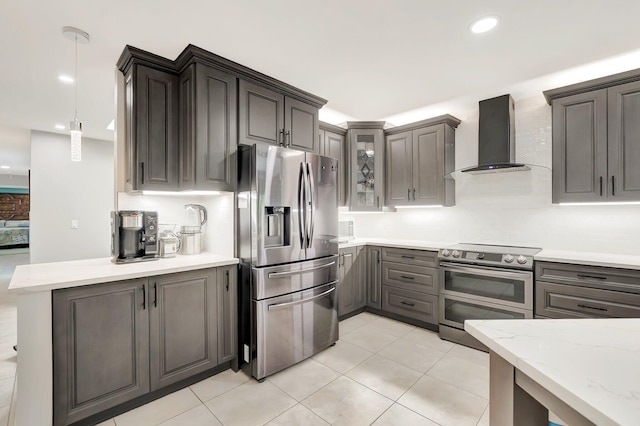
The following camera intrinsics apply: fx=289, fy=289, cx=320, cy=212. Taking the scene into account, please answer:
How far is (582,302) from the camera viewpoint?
7.77 ft

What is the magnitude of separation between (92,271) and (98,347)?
492mm

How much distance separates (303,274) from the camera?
2607 millimetres

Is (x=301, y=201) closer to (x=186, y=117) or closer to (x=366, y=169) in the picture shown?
(x=186, y=117)

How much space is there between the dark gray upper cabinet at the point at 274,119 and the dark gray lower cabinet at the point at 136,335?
123 centimetres

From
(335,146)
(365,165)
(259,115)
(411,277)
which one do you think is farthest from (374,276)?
(259,115)

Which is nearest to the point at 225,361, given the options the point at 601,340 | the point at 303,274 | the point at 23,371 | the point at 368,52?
the point at 303,274

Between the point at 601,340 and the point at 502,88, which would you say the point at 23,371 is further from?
the point at 502,88

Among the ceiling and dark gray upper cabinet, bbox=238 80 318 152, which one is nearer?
the ceiling

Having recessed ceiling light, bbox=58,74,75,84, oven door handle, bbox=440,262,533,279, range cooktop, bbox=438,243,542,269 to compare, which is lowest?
oven door handle, bbox=440,262,533,279

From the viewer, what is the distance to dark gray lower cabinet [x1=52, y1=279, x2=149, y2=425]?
66.4 inches

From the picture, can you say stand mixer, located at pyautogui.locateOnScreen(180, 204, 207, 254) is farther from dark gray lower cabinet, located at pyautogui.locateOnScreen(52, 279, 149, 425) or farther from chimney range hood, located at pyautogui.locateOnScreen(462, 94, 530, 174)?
chimney range hood, located at pyautogui.locateOnScreen(462, 94, 530, 174)

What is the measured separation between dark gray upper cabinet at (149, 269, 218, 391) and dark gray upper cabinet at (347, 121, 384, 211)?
7.50ft

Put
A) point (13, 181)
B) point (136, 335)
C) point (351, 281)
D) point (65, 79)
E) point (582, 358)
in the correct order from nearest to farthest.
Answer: point (582, 358) < point (136, 335) < point (65, 79) < point (351, 281) < point (13, 181)

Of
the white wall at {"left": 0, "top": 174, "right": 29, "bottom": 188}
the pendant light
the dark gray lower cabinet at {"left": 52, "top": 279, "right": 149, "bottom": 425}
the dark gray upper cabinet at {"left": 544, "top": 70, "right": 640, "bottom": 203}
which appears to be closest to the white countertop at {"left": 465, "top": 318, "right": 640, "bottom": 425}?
the dark gray lower cabinet at {"left": 52, "top": 279, "right": 149, "bottom": 425}
